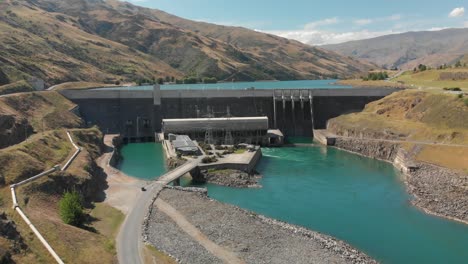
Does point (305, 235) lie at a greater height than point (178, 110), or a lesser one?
lesser

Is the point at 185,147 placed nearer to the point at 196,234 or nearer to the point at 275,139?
the point at 275,139

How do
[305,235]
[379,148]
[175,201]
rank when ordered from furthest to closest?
[379,148]
[175,201]
[305,235]

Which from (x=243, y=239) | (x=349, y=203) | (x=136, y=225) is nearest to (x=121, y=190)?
(x=136, y=225)

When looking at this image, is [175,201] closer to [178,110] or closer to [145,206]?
[145,206]

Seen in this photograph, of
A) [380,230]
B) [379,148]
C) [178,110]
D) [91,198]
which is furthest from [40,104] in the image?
[380,230]

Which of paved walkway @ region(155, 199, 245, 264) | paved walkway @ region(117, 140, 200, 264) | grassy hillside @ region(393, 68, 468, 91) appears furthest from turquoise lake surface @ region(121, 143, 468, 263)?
grassy hillside @ region(393, 68, 468, 91)

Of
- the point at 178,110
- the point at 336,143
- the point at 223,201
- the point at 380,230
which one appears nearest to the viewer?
the point at 380,230
